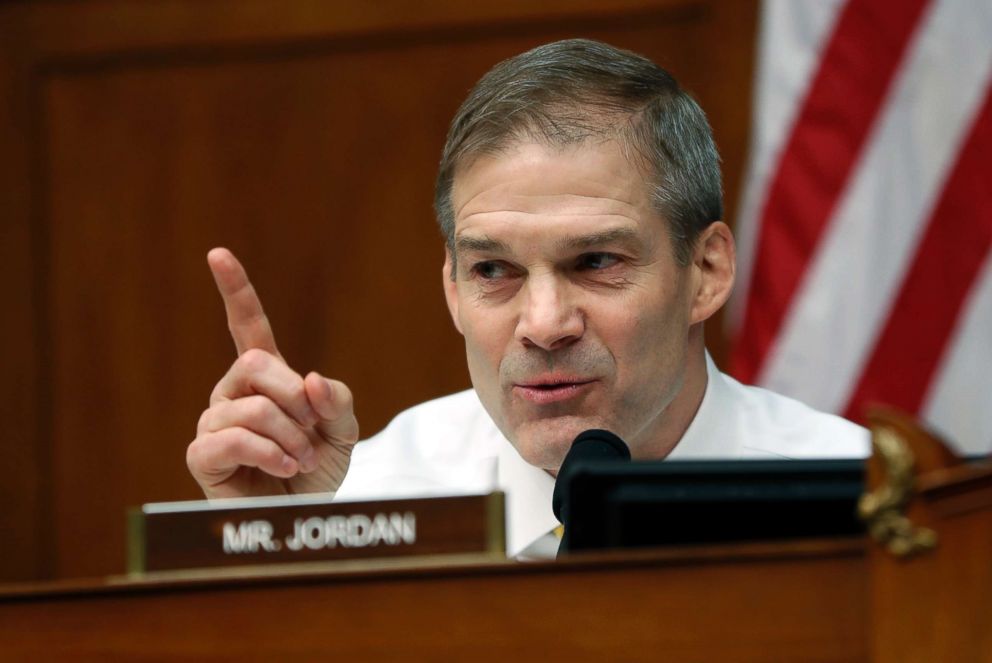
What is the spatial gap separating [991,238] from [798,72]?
0.53 meters

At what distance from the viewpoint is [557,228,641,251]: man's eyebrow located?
1.94m

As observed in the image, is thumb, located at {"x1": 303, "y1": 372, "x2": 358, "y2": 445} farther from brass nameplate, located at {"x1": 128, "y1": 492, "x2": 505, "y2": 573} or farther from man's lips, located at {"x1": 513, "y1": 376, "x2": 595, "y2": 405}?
brass nameplate, located at {"x1": 128, "y1": 492, "x2": 505, "y2": 573}

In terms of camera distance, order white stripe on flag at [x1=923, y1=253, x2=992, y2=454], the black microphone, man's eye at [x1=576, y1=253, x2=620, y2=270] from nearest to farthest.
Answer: the black microphone, man's eye at [x1=576, y1=253, x2=620, y2=270], white stripe on flag at [x1=923, y1=253, x2=992, y2=454]

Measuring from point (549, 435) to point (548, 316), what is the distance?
0.17 metres

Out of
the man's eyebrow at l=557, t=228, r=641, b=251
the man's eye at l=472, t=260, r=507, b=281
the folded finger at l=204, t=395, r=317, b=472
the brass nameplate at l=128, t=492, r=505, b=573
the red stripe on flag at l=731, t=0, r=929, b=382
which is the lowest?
the brass nameplate at l=128, t=492, r=505, b=573

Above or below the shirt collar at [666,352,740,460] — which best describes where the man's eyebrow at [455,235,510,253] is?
above

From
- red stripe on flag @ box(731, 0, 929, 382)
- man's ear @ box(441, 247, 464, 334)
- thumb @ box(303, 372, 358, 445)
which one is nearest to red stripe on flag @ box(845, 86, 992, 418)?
red stripe on flag @ box(731, 0, 929, 382)

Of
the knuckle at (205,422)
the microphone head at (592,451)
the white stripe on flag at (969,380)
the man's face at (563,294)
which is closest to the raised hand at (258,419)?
the knuckle at (205,422)

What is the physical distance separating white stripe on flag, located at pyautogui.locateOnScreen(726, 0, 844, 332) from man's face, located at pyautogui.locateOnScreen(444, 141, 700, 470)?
1.07m

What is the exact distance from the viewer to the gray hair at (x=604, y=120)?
6.59 feet

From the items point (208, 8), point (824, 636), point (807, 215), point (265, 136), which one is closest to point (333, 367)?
point (265, 136)

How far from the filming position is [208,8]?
3592 millimetres

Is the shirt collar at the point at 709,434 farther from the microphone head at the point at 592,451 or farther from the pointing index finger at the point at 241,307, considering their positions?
the microphone head at the point at 592,451

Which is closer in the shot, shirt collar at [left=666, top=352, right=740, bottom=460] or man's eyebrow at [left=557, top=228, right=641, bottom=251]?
man's eyebrow at [left=557, top=228, right=641, bottom=251]
